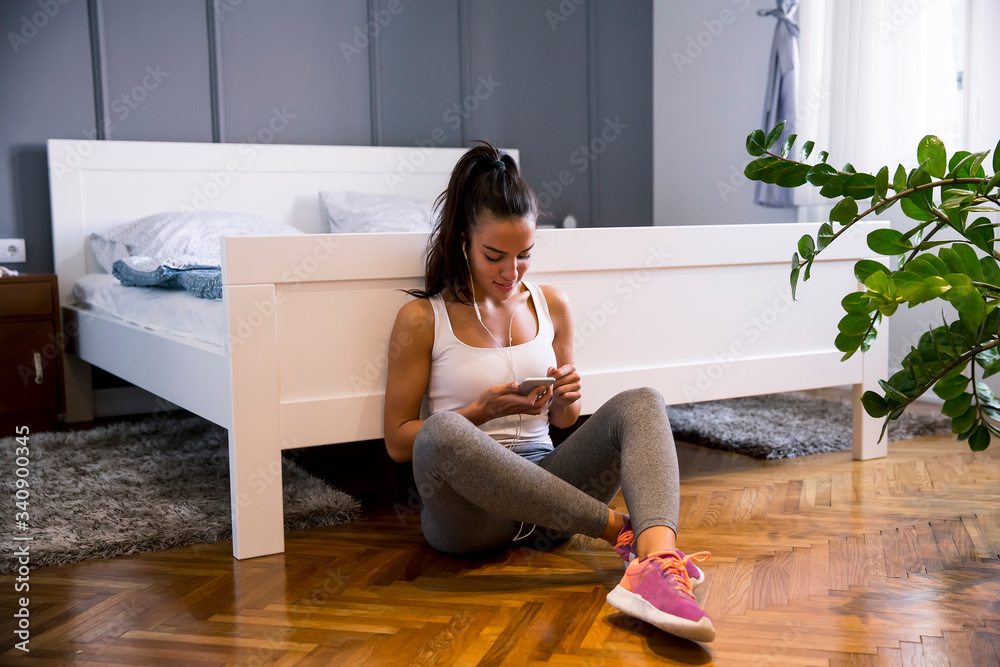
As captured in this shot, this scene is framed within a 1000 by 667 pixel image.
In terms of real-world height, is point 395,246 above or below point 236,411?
above

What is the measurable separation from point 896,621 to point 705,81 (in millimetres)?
3587

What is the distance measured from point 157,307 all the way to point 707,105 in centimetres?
307

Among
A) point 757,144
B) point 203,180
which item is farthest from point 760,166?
point 203,180

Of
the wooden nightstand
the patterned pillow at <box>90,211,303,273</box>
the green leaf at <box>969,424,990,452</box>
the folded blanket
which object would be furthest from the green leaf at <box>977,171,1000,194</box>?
the wooden nightstand

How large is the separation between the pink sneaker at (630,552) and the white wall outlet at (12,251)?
9.34ft

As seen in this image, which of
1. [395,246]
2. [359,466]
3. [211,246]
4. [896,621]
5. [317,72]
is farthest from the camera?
[317,72]

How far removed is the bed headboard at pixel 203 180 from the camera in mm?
3447

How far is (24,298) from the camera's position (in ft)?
10.5

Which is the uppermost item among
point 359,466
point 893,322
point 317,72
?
point 317,72

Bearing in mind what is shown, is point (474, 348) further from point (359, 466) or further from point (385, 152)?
point (385, 152)

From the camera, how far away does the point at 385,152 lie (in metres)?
4.02

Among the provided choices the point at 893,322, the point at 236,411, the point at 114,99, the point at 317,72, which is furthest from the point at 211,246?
the point at 893,322

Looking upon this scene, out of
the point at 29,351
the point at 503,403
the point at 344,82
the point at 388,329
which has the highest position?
the point at 344,82

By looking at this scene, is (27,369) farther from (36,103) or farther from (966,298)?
(966,298)
